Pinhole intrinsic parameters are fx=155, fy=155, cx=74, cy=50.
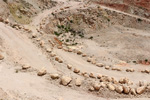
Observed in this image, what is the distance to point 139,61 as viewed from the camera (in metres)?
21.1

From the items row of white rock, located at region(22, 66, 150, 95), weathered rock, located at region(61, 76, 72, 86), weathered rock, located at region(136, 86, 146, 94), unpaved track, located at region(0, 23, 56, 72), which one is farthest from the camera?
unpaved track, located at region(0, 23, 56, 72)

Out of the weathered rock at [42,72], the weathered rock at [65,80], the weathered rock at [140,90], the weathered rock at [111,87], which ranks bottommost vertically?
the weathered rock at [140,90]

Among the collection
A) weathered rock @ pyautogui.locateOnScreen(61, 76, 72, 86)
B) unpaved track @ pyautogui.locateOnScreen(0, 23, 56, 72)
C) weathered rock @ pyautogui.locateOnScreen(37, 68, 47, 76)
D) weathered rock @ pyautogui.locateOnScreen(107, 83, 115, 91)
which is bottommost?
weathered rock @ pyautogui.locateOnScreen(107, 83, 115, 91)

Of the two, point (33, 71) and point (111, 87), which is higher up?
point (33, 71)

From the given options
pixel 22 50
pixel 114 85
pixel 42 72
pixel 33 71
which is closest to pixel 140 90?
pixel 114 85

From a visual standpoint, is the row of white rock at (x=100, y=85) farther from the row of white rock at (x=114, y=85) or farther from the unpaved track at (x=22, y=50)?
the unpaved track at (x=22, y=50)

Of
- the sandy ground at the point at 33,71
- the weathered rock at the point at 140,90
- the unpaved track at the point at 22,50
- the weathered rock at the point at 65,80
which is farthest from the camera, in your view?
the unpaved track at the point at 22,50

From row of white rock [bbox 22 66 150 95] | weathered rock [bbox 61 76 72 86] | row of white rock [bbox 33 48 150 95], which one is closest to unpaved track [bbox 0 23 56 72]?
row of white rock [bbox 22 66 150 95]

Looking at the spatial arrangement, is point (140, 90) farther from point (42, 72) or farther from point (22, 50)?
point (22, 50)

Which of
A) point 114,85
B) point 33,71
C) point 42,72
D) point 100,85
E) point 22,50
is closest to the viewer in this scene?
point 100,85

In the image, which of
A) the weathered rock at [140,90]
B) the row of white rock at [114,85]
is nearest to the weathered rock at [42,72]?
the row of white rock at [114,85]

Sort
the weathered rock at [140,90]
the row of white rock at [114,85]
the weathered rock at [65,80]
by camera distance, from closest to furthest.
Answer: the weathered rock at [65,80]
the row of white rock at [114,85]
the weathered rock at [140,90]

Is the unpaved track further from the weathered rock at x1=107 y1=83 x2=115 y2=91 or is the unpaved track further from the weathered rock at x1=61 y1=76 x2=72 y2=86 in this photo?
the weathered rock at x1=107 y1=83 x2=115 y2=91

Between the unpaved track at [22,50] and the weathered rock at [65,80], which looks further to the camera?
the unpaved track at [22,50]
